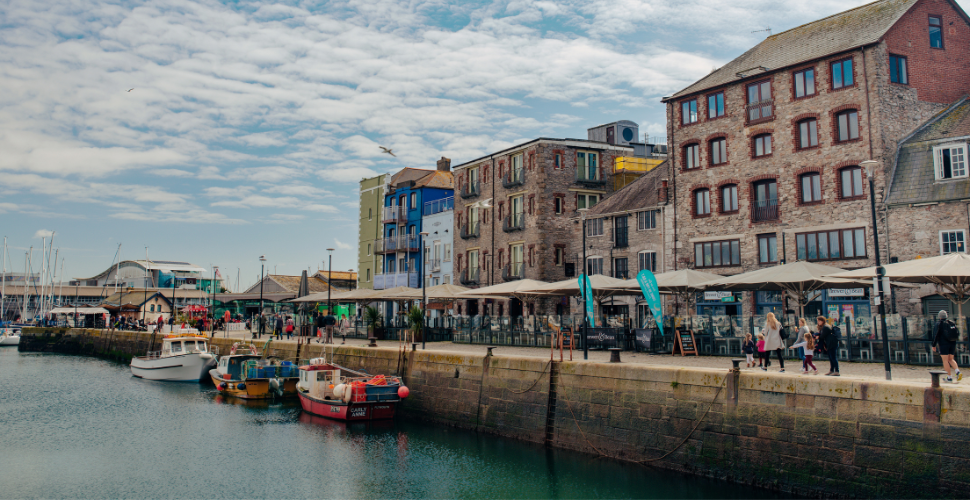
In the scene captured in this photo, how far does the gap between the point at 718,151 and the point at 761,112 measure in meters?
2.88

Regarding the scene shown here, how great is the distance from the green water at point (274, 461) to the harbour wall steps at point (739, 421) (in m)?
0.64

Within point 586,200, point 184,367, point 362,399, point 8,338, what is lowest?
point 362,399

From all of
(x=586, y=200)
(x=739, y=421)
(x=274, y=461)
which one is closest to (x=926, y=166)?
(x=739, y=421)

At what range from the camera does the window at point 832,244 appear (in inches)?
1197

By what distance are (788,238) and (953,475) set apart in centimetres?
2136

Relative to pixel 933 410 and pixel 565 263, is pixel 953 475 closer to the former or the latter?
pixel 933 410

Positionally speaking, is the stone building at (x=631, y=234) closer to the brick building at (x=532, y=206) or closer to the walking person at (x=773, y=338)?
the brick building at (x=532, y=206)

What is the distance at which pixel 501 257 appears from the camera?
4822cm

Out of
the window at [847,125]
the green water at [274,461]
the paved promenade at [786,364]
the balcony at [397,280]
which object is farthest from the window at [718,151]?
the balcony at [397,280]

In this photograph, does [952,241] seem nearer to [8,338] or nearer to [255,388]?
[255,388]

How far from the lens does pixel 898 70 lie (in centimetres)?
3139

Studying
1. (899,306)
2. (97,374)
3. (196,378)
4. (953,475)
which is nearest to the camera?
(953,475)

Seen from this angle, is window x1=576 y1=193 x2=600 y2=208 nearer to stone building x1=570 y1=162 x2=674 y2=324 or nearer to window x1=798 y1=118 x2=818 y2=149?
stone building x1=570 y1=162 x2=674 y2=324

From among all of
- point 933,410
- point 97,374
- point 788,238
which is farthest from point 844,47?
point 97,374
